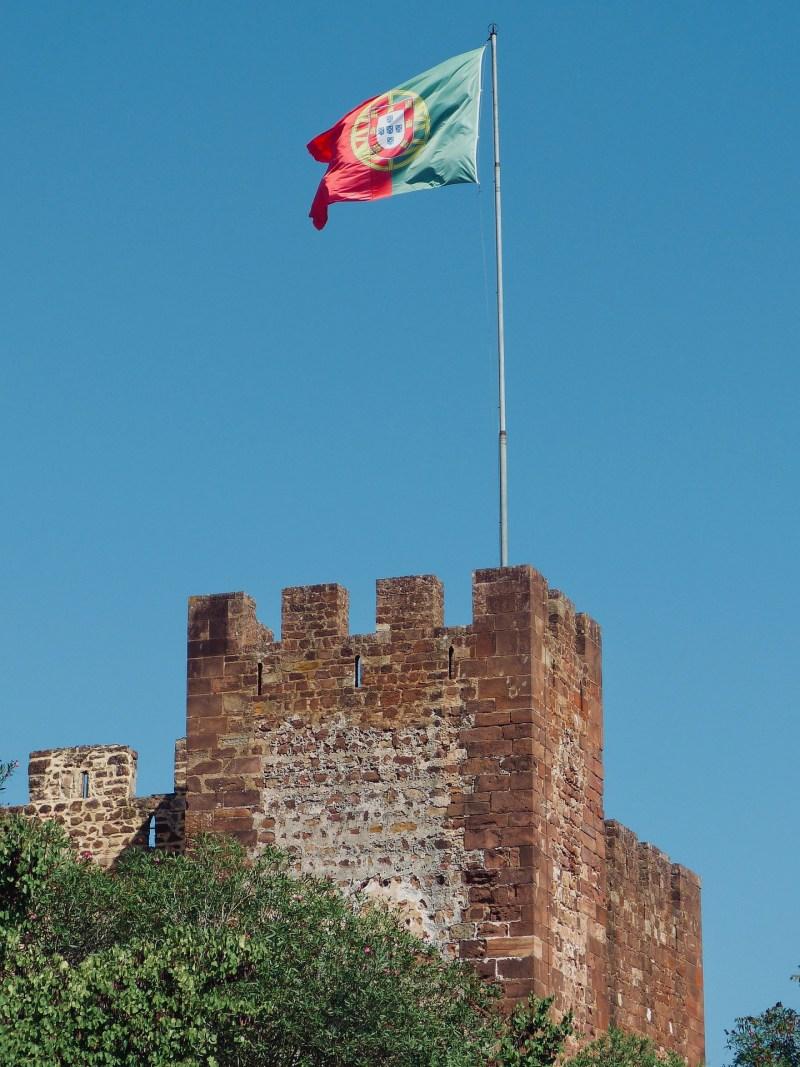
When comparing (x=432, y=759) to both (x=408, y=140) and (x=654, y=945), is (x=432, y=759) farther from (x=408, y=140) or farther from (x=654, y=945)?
(x=408, y=140)

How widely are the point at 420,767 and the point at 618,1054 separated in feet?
13.1

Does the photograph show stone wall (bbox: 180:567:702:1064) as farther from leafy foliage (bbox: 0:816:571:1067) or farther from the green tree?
leafy foliage (bbox: 0:816:571:1067)

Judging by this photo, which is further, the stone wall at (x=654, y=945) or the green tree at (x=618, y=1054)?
the stone wall at (x=654, y=945)

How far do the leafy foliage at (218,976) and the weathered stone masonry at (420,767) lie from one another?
61 centimetres

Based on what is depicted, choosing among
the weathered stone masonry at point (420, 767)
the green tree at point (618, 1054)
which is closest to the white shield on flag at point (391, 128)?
the weathered stone masonry at point (420, 767)

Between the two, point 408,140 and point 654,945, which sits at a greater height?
point 408,140

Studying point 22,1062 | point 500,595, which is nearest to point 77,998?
point 22,1062

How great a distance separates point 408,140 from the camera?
1339 inches

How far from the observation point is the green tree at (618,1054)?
30594 millimetres

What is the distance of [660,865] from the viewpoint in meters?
37.4

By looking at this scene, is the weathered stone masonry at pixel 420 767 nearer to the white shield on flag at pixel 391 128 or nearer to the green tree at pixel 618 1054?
the green tree at pixel 618 1054

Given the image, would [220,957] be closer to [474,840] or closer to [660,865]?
[474,840]

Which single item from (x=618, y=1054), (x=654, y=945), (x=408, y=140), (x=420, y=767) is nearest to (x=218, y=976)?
(x=420, y=767)

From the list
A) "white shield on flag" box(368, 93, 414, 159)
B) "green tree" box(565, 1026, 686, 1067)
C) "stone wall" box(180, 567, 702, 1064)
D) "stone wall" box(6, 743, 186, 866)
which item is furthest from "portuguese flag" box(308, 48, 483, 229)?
"green tree" box(565, 1026, 686, 1067)
